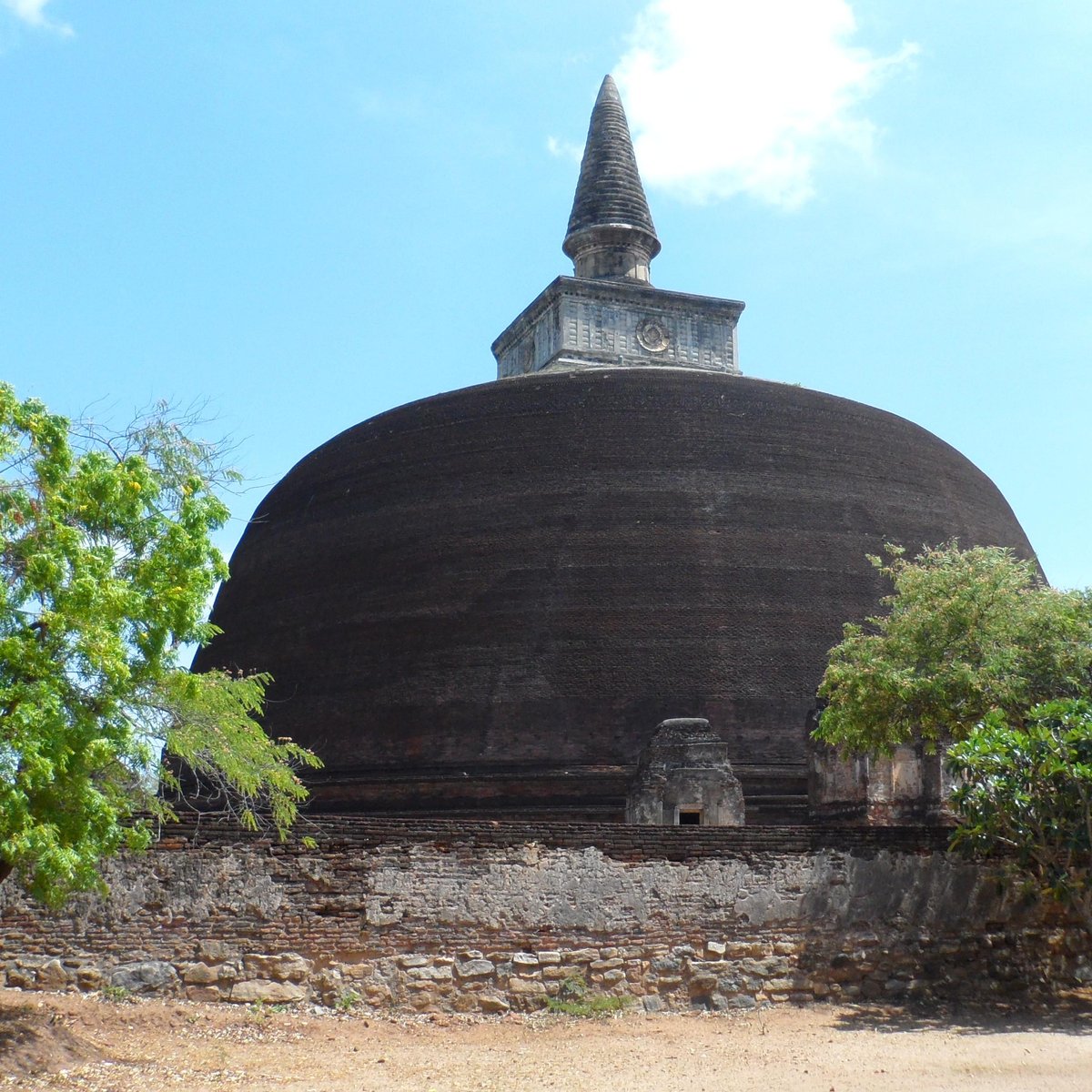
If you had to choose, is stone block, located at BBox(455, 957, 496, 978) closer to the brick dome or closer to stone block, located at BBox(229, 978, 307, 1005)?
stone block, located at BBox(229, 978, 307, 1005)

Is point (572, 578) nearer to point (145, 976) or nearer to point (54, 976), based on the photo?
point (145, 976)

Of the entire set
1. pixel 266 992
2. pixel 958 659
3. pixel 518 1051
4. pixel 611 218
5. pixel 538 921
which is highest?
pixel 611 218

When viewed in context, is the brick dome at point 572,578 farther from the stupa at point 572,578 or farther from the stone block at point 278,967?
the stone block at point 278,967

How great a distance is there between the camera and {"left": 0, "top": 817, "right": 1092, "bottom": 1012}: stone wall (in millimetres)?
9500

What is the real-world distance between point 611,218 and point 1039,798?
57.4ft

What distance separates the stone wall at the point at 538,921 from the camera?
9.50m

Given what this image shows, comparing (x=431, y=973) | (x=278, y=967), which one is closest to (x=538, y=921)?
(x=431, y=973)

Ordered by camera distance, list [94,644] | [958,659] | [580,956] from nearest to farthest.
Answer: [94,644] → [580,956] → [958,659]

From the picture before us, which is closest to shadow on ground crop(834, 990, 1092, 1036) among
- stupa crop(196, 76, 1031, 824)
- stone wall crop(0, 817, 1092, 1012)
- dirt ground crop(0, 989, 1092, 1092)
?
dirt ground crop(0, 989, 1092, 1092)

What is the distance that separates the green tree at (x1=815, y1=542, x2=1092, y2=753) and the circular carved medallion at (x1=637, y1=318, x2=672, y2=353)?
12.1m

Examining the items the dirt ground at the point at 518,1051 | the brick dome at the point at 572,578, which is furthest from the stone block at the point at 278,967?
the brick dome at the point at 572,578

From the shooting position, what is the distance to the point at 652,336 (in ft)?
81.4

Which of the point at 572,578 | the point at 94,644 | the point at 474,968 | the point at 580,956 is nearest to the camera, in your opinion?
the point at 94,644

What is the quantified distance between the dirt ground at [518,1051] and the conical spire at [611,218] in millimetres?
17844
